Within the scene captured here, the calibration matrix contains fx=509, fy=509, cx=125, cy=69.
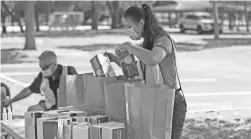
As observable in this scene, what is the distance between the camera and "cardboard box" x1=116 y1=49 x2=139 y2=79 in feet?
10.5

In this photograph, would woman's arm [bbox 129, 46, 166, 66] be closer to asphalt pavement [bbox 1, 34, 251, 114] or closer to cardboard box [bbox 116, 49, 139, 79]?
cardboard box [bbox 116, 49, 139, 79]

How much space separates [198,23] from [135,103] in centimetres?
3700

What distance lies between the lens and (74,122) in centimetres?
313

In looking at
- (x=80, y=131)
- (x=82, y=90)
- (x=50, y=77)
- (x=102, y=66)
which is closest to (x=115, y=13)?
(x=50, y=77)

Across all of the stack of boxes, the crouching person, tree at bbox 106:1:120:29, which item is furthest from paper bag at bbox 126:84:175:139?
tree at bbox 106:1:120:29

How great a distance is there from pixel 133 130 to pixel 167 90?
1.08 ft

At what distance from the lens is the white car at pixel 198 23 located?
38784 millimetres

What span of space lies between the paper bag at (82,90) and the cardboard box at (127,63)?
12 centimetres

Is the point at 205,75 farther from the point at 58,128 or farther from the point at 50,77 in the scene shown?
the point at 58,128

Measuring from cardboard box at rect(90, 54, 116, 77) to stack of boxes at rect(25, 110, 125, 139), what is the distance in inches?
11.5

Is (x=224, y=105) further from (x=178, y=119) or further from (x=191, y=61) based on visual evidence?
(x=191, y=61)

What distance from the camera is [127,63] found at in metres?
3.22

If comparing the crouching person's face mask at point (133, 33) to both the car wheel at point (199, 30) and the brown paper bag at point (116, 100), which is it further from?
the car wheel at point (199, 30)

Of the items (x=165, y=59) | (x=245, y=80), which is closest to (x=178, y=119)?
(x=165, y=59)
